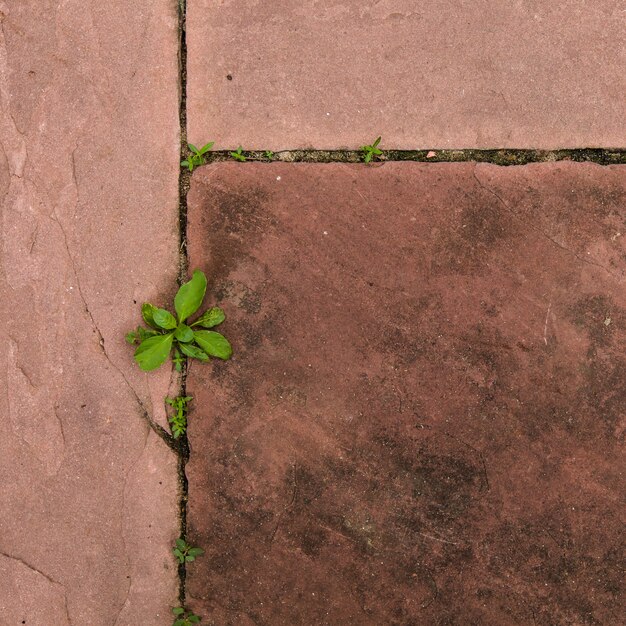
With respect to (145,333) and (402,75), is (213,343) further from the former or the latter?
(402,75)

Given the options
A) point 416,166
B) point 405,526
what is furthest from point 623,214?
point 405,526

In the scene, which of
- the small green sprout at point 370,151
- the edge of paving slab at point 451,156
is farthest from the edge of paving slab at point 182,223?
→ the small green sprout at point 370,151

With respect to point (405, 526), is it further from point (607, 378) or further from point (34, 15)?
point (34, 15)

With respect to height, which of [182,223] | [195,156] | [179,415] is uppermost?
[195,156]

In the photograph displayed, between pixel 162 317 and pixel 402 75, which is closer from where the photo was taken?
pixel 162 317

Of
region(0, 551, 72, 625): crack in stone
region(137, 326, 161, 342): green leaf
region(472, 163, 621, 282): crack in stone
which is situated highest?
region(472, 163, 621, 282): crack in stone

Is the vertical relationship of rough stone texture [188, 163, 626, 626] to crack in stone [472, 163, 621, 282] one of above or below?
below

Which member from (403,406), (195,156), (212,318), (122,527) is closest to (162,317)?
(212,318)

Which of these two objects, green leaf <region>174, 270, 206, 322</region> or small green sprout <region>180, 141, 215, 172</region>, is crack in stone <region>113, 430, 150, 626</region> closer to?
green leaf <region>174, 270, 206, 322</region>

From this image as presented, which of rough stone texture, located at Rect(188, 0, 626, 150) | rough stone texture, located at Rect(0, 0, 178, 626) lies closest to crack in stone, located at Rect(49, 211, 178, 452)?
rough stone texture, located at Rect(0, 0, 178, 626)
